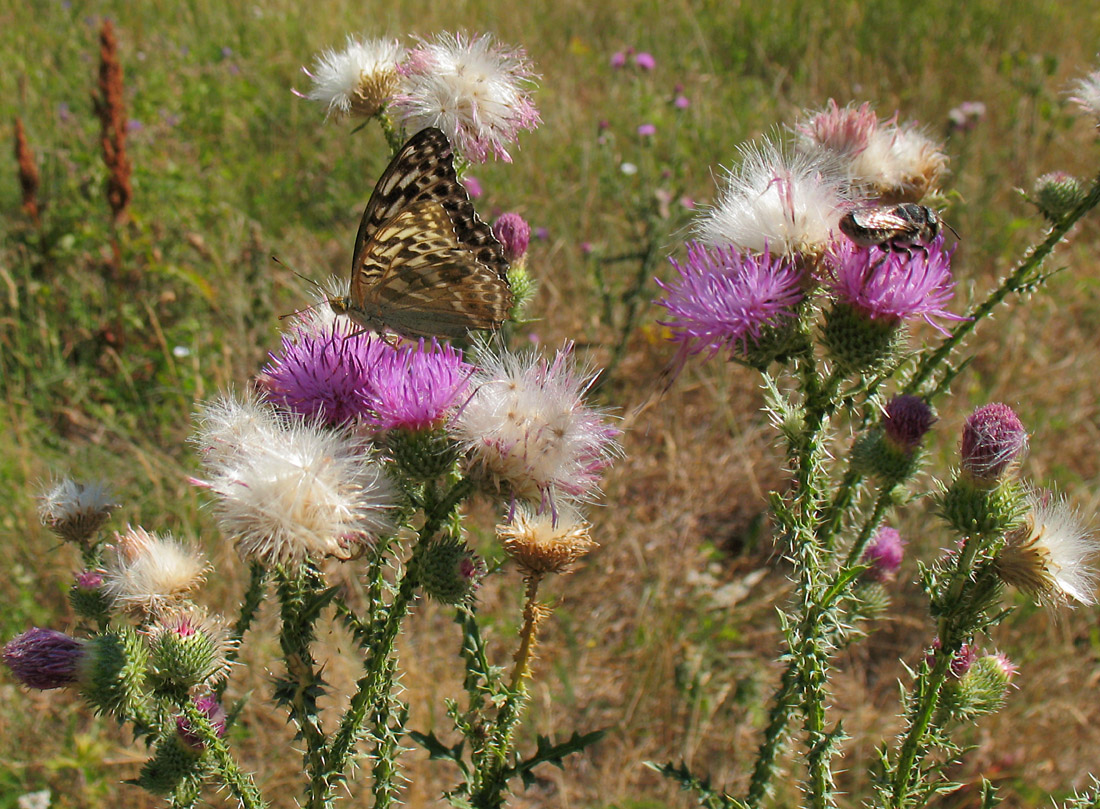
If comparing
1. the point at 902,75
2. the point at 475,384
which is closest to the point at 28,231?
the point at 475,384

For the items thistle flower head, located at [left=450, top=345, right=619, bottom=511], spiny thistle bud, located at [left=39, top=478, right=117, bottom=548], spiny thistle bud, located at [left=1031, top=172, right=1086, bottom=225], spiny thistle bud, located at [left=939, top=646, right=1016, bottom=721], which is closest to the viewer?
thistle flower head, located at [left=450, top=345, right=619, bottom=511]

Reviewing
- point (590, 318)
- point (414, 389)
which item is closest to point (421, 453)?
point (414, 389)

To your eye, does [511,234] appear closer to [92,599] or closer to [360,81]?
[360,81]

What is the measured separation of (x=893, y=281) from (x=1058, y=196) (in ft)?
3.90

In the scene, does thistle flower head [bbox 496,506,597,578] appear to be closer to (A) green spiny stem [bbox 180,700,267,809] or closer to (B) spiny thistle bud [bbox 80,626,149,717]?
(A) green spiny stem [bbox 180,700,267,809]

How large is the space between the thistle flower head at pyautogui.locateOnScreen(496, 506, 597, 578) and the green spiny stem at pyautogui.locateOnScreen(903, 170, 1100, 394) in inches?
47.3

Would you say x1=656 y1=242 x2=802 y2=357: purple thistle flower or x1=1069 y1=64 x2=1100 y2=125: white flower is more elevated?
x1=1069 y1=64 x2=1100 y2=125: white flower

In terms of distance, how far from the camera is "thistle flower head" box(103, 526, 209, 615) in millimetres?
2217

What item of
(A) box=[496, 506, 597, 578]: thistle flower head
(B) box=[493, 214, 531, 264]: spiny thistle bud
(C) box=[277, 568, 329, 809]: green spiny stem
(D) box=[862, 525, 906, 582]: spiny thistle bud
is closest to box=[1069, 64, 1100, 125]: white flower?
(D) box=[862, 525, 906, 582]: spiny thistle bud

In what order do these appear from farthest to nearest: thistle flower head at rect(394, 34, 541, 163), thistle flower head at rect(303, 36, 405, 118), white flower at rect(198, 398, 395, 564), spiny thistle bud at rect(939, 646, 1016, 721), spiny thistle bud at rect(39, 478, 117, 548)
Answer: thistle flower head at rect(303, 36, 405, 118)
thistle flower head at rect(394, 34, 541, 163)
spiny thistle bud at rect(39, 478, 117, 548)
spiny thistle bud at rect(939, 646, 1016, 721)
white flower at rect(198, 398, 395, 564)

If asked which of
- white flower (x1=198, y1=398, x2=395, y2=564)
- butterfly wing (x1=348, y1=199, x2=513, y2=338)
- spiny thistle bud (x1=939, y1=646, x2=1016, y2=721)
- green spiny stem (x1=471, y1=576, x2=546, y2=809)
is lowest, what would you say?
green spiny stem (x1=471, y1=576, x2=546, y2=809)

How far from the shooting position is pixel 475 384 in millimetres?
2064

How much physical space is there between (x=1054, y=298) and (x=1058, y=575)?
5259 mm

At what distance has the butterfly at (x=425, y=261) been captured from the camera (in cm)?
258
